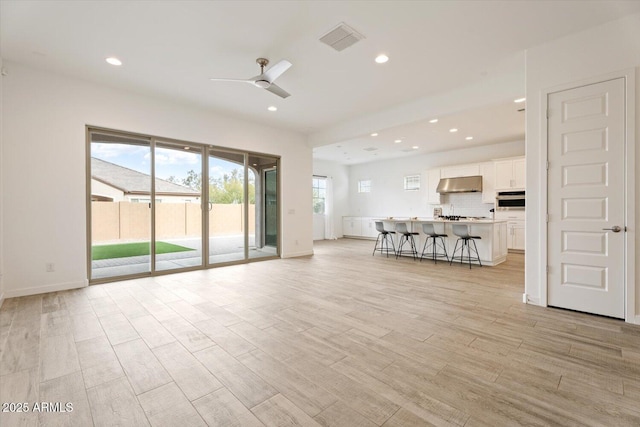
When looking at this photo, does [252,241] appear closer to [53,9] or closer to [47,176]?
[47,176]

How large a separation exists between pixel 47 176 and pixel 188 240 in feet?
7.56

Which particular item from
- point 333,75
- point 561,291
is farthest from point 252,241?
point 561,291

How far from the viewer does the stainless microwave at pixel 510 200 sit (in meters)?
7.66

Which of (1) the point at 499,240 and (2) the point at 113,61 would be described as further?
(1) the point at 499,240

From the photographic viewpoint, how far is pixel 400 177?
10641mm

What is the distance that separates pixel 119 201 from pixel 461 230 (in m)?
6.50

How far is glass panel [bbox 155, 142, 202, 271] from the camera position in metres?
5.18

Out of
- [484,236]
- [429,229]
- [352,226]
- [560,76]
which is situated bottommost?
[352,226]

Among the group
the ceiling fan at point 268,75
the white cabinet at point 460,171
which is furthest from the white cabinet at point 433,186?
the ceiling fan at point 268,75

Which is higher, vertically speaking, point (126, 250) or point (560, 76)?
point (560, 76)

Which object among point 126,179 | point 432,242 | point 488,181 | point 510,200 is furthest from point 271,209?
point 510,200

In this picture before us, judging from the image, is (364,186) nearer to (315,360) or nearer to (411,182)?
(411,182)

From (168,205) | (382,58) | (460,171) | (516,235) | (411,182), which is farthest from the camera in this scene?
(411,182)

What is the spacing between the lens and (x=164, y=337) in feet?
8.40
